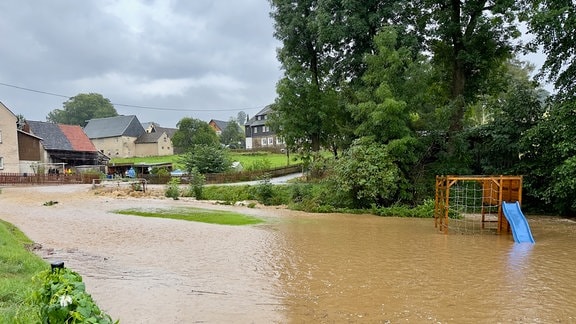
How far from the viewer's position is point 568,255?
10.5 metres

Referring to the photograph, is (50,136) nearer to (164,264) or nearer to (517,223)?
(164,264)

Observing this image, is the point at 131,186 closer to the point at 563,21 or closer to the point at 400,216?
the point at 400,216

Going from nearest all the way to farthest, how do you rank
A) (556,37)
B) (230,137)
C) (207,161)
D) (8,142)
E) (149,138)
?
(556,37)
(207,161)
(8,142)
(149,138)
(230,137)

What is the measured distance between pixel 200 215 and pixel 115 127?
57.6 m

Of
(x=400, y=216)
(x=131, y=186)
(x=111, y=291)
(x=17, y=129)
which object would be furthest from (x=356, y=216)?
(x=17, y=129)

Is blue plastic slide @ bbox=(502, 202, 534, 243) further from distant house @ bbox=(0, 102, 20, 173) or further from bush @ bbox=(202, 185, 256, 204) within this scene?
distant house @ bbox=(0, 102, 20, 173)

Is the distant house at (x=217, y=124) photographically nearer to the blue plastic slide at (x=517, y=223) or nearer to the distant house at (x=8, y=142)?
the distant house at (x=8, y=142)

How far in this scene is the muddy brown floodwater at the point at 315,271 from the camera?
632 centimetres

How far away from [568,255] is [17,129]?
156 feet

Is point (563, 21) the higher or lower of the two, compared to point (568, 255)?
higher

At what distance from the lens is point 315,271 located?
29.1ft

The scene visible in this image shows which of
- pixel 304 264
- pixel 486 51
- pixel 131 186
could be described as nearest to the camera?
pixel 304 264

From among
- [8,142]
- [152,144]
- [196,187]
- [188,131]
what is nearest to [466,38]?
[196,187]

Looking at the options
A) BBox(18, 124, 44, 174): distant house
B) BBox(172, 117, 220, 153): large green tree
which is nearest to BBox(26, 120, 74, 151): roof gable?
BBox(18, 124, 44, 174): distant house
